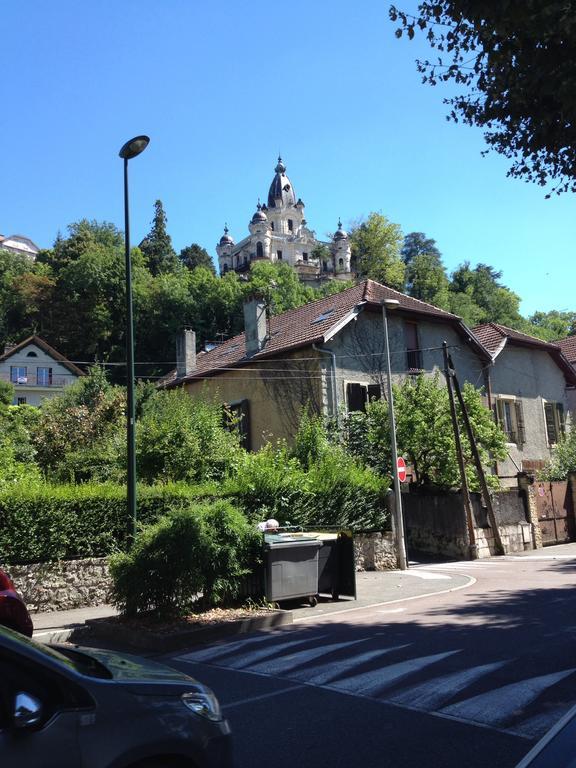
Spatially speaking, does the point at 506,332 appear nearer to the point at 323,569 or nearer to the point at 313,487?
the point at 313,487

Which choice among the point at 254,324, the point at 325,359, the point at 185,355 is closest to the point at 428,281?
the point at 185,355

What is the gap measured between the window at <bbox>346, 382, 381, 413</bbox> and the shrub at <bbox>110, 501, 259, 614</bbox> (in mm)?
16465

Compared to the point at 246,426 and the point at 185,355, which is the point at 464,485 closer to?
the point at 246,426

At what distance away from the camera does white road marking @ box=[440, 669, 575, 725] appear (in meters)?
5.73

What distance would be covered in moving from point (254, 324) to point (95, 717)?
2781 cm

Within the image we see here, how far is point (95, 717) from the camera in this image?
3.02 metres

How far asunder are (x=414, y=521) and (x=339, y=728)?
63.1ft

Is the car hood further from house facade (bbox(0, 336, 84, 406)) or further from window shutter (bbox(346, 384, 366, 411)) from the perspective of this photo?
house facade (bbox(0, 336, 84, 406))

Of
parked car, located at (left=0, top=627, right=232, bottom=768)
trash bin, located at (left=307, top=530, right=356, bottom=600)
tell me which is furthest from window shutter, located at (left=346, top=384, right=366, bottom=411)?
parked car, located at (left=0, top=627, right=232, bottom=768)

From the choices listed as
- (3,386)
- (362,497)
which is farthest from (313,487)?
(3,386)

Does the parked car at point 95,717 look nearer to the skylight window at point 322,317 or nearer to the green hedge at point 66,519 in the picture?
the green hedge at point 66,519

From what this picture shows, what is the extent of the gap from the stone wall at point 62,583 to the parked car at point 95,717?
10.1 m

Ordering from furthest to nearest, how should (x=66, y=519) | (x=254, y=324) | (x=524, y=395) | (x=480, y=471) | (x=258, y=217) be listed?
(x=258, y=217) < (x=524, y=395) < (x=254, y=324) < (x=480, y=471) < (x=66, y=519)

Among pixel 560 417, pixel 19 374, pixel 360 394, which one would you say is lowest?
pixel 560 417
